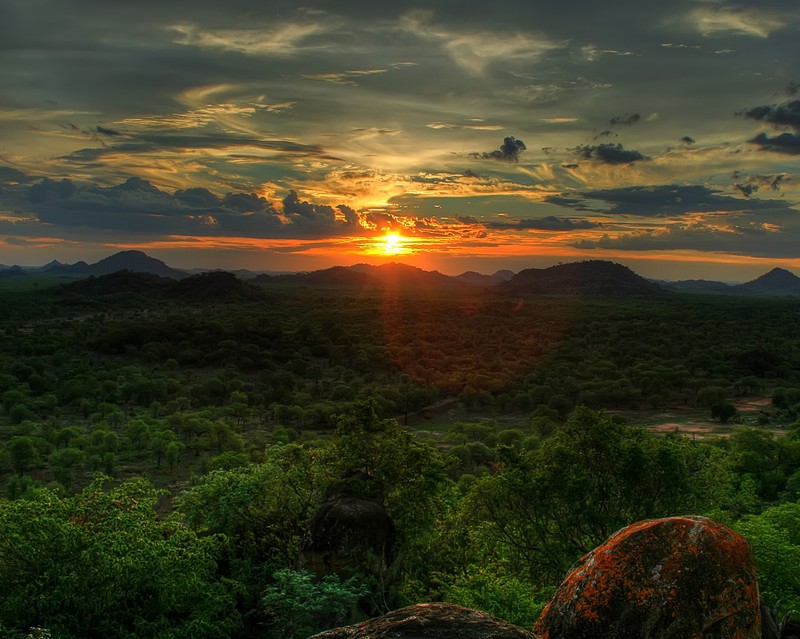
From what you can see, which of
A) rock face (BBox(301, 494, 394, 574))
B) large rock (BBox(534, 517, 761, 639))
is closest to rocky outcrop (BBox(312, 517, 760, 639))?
large rock (BBox(534, 517, 761, 639))

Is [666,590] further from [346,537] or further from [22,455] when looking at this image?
[22,455]

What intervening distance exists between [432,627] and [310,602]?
13.5 m

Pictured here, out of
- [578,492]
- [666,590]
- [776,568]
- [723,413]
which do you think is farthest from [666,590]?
[723,413]

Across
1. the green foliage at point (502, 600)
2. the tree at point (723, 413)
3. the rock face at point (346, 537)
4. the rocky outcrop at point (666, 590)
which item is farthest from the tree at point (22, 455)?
the tree at point (723, 413)

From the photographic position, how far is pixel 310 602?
67.9ft

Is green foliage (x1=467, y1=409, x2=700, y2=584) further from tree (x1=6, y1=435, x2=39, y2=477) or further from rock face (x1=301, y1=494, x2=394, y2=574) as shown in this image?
tree (x1=6, y1=435, x2=39, y2=477)

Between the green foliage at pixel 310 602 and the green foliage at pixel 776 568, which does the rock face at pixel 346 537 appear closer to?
the green foliage at pixel 310 602

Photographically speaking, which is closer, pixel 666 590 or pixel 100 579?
pixel 666 590

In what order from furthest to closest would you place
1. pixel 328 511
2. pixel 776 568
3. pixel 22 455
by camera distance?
pixel 22 455, pixel 328 511, pixel 776 568

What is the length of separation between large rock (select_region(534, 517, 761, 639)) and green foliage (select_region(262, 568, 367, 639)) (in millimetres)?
11051

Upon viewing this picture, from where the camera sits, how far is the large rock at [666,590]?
35.2 feet

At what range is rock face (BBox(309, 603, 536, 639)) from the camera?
340 inches

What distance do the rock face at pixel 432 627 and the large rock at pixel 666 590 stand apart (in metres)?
2.96

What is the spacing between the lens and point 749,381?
4099 inches
